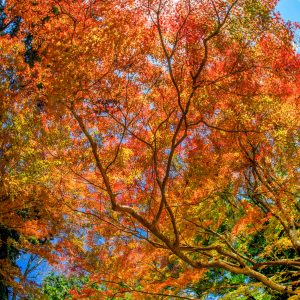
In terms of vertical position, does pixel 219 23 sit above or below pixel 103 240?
below

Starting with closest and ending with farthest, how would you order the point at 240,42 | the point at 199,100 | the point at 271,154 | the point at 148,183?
the point at 240,42
the point at 199,100
the point at 271,154
the point at 148,183

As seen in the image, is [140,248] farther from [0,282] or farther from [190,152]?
[0,282]

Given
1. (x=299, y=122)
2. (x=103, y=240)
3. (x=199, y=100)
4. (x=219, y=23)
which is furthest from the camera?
(x=103, y=240)

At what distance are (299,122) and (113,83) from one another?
370 centimetres

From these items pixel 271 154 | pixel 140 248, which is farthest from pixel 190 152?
pixel 140 248

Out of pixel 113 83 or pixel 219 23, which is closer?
pixel 219 23

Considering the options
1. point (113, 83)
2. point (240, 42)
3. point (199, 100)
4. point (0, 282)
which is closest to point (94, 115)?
point (113, 83)

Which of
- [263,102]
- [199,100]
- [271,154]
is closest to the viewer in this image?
[199,100]

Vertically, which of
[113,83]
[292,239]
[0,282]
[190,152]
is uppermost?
[190,152]

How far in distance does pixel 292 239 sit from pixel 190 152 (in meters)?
3.75

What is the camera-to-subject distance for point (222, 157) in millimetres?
8680

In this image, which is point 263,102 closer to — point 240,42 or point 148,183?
point 240,42

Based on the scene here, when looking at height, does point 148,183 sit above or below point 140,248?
above

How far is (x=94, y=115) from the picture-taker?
7.36 m
